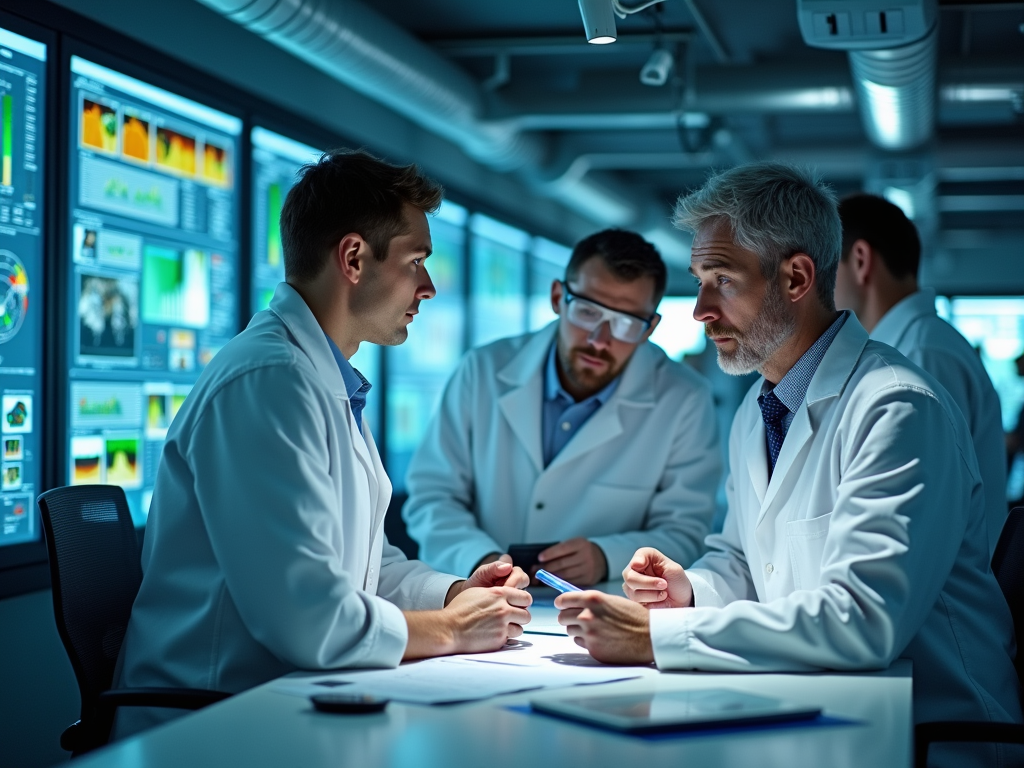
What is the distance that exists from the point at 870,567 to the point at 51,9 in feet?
10.4

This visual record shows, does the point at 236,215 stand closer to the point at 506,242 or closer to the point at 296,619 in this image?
the point at 296,619

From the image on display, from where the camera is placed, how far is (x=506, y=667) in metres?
1.79

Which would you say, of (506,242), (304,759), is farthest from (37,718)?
(506,242)

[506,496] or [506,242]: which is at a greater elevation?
[506,242]

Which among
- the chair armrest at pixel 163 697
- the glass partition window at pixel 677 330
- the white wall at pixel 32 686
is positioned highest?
the glass partition window at pixel 677 330

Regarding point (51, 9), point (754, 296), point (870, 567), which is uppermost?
point (51, 9)

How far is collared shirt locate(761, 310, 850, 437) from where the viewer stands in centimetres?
221

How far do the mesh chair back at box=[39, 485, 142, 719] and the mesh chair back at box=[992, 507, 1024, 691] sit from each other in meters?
1.73

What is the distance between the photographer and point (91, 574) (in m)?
2.08

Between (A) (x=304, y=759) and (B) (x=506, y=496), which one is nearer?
(A) (x=304, y=759)

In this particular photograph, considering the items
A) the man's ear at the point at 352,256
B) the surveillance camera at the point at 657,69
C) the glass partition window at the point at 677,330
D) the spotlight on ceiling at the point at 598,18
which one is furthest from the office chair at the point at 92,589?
the glass partition window at the point at 677,330

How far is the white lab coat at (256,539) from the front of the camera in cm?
170

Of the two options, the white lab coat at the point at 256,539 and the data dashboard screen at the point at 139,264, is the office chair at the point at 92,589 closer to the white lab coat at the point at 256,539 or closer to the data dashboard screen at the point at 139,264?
the white lab coat at the point at 256,539

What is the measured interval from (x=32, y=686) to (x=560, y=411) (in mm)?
1976
